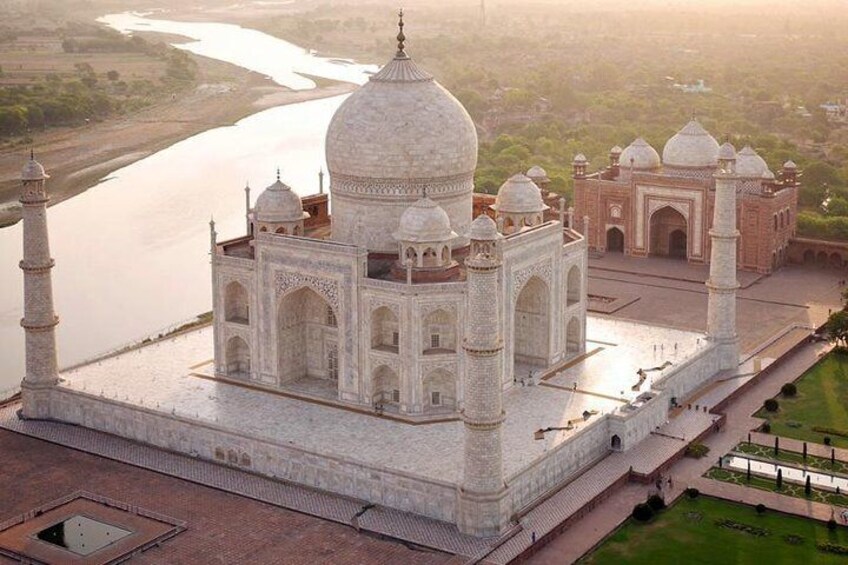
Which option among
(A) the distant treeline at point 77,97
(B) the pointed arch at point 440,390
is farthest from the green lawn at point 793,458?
(A) the distant treeline at point 77,97

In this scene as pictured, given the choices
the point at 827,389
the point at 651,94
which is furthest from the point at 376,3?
the point at 827,389

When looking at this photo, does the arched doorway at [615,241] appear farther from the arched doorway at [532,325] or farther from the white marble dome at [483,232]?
the white marble dome at [483,232]

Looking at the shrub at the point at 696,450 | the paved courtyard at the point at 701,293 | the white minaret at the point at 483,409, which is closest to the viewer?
the white minaret at the point at 483,409

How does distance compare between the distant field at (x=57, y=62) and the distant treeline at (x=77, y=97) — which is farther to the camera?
the distant field at (x=57, y=62)

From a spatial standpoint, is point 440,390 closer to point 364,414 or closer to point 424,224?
point 364,414

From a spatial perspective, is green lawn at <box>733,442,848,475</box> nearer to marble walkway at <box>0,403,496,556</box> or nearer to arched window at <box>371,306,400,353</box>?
marble walkway at <box>0,403,496,556</box>

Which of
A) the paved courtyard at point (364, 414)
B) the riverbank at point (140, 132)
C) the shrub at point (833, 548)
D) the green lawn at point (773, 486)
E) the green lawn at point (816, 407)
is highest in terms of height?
the riverbank at point (140, 132)

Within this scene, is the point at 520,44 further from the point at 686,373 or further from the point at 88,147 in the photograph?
the point at 686,373

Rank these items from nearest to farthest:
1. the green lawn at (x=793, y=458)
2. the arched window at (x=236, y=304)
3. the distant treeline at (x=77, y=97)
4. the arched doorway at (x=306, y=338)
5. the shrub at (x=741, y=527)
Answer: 1. the shrub at (x=741, y=527)
2. the green lawn at (x=793, y=458)
3. the arched doorway at (x=306, y=338)
4. the arched window at (x=236, y=304)
5. the distant treeline at (x=77, y=97)

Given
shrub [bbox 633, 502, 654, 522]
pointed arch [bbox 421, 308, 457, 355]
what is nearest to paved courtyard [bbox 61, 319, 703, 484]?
pointed arch [bbox 421, 308, 457, 355]
